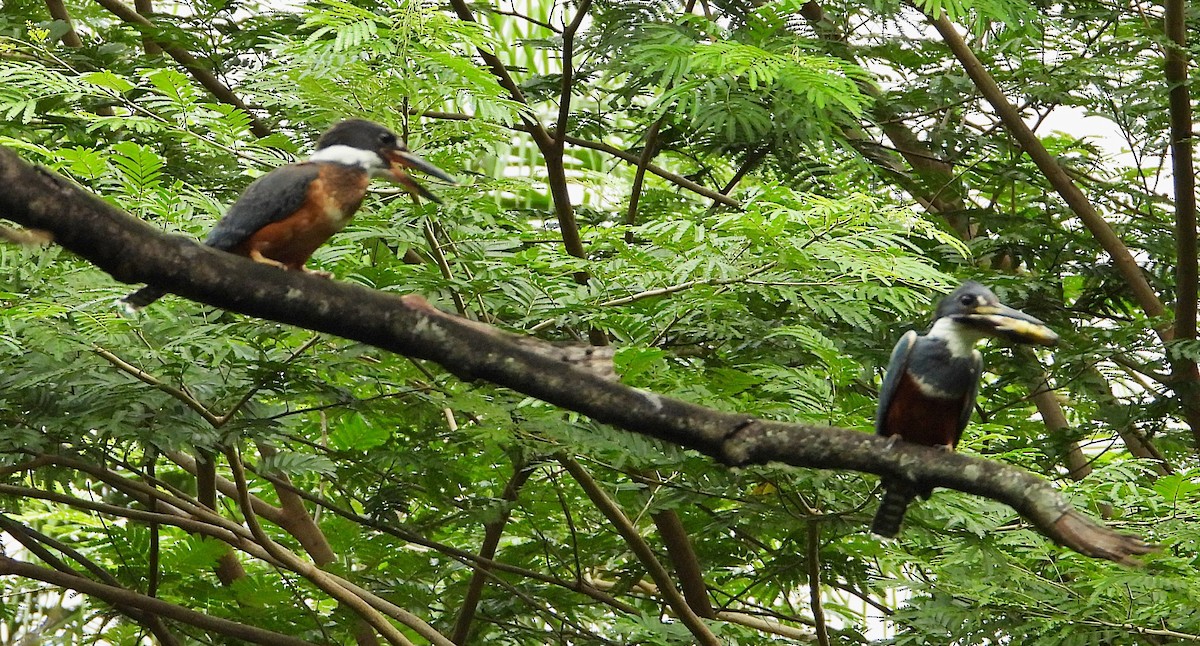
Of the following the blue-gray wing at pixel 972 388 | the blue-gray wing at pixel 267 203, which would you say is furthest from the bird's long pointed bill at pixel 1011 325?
the blue-gray wing at pixel 267 203

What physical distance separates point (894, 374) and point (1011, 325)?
0.80m

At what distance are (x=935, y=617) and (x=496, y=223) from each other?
2139 millimetres

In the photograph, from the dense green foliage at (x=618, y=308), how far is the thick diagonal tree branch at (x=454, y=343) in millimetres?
1258

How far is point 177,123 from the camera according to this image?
157 inches

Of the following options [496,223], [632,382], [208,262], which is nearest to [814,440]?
[208,262]

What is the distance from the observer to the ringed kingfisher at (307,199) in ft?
9.55

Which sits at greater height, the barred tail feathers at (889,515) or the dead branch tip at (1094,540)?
the dead branch tip at (1094,540)

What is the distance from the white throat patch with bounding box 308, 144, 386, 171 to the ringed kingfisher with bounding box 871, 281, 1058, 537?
5.46ft

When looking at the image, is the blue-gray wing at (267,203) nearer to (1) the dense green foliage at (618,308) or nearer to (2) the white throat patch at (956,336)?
(1) the dense green foliage at (618,308)

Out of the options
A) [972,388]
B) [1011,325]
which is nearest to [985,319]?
[1011,325]

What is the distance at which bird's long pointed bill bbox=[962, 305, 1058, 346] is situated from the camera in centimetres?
290

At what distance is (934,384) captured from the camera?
3.74 metres

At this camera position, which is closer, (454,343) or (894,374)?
(454,343)

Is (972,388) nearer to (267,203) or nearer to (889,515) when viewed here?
(889,515)
